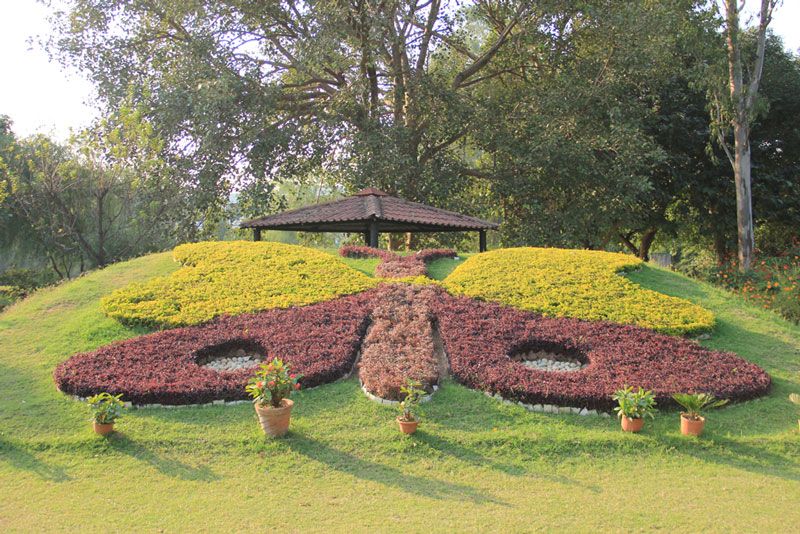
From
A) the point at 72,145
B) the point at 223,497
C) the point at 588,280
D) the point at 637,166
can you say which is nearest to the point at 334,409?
the point at 223,497

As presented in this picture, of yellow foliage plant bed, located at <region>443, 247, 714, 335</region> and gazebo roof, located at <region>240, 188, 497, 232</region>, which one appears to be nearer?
yellow foliage plant bed, located at <region>443, 247, 714, 335</region>

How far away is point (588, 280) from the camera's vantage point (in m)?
9.39

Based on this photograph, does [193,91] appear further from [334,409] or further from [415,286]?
[334,409]

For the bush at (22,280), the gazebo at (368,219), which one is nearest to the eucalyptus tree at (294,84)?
the gazebo at (368,219)

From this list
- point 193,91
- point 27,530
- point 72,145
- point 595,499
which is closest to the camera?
point 27,530

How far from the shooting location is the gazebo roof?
12.4 m

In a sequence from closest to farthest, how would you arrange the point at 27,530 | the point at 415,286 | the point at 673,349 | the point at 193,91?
the point at 27,530 < the point at 673,349 < the point at 415,286 < the point at 193,91

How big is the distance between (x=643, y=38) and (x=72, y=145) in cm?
1439

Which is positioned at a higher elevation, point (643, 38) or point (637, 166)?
point (643, 38)

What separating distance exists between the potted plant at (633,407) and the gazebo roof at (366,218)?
7327 millimetres

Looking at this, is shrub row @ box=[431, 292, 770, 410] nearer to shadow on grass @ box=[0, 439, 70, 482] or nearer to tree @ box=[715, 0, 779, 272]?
shadow on grass @ box=[0, 439, 70, 482]

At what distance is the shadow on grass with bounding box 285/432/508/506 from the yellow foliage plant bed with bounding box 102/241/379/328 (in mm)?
3286

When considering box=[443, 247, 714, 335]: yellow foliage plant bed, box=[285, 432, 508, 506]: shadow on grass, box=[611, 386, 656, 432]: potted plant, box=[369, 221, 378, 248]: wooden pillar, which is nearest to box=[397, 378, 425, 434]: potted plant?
box=[285, 432, 508, 506]: shadow on grass

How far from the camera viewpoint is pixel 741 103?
13414 millimetres
